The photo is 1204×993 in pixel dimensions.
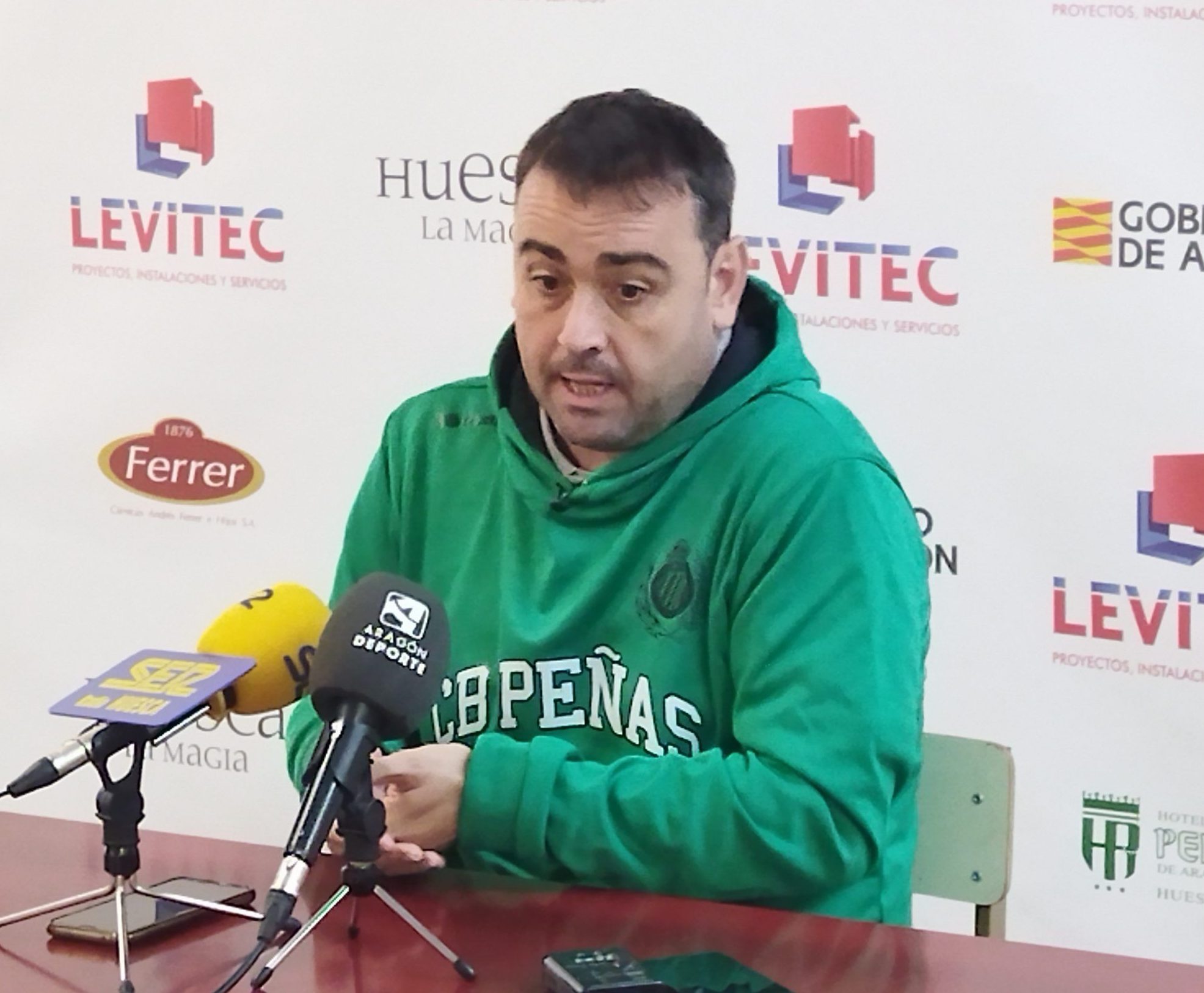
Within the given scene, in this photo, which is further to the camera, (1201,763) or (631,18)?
(631,18)

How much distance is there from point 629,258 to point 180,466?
1.53 metres

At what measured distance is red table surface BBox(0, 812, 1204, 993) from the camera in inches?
56.9

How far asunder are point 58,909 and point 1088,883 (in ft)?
5.26

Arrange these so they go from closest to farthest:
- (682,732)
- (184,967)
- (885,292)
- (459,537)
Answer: (184,967) → (682,732) → (459,537) → (885,292)

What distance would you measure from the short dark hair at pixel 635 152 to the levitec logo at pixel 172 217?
A: 48.5 inches

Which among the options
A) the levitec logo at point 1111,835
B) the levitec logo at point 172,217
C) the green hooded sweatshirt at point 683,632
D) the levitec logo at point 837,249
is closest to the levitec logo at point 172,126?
the levitec logo at point 172,217

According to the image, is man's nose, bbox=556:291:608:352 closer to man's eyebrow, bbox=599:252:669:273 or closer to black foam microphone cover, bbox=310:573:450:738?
man's eyebrow, bbox=599:252:669:273

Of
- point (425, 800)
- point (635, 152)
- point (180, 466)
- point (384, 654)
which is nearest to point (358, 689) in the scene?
point (384, 654)

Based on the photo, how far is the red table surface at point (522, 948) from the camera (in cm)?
144

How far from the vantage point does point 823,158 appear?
2.69 m

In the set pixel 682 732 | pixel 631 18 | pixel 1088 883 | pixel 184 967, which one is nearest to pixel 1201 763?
pixel 1088 883

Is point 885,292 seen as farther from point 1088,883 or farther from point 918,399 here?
point 1088,883

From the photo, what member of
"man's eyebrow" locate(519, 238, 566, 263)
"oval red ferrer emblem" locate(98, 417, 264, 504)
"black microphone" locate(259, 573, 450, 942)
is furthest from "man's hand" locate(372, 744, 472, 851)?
"oval red ferrer emblem" locate(98, 417, 264, 504)

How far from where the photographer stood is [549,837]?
5.80 feet
